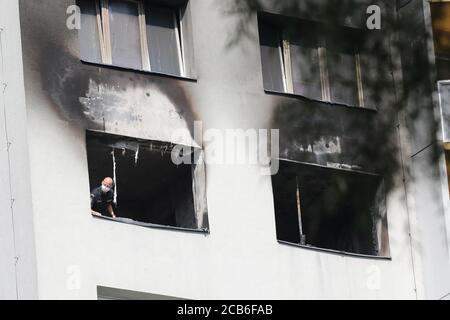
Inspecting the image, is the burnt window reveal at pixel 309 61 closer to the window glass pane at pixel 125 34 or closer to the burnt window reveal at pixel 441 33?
the burnt window reveal at pixel 441 33

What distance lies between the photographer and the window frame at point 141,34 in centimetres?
2312

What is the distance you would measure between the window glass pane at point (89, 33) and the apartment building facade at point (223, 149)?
3cm

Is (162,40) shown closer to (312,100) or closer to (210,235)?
(312,100)

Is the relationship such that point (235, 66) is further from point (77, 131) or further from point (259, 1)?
point (77, 131)

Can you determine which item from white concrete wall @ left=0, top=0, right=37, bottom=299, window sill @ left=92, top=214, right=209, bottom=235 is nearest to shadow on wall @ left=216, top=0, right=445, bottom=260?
window sill @ left=92, top=214, right=209, bottom=235

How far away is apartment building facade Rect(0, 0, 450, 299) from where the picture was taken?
21.6 meters

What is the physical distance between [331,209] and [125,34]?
4.10 meters

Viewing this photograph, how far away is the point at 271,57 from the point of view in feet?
81.3

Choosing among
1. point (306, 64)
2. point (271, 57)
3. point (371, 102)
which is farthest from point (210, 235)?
point (371, 102)

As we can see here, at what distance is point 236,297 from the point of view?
2231cm

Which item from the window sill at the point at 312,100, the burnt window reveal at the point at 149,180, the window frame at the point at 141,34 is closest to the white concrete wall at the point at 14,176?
the burnt window reveal at the point at 149,180

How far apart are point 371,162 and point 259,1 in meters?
2.89

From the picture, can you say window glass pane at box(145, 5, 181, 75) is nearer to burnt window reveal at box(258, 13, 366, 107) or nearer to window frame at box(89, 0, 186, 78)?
window frame at box(89, 0, 186, 78)
